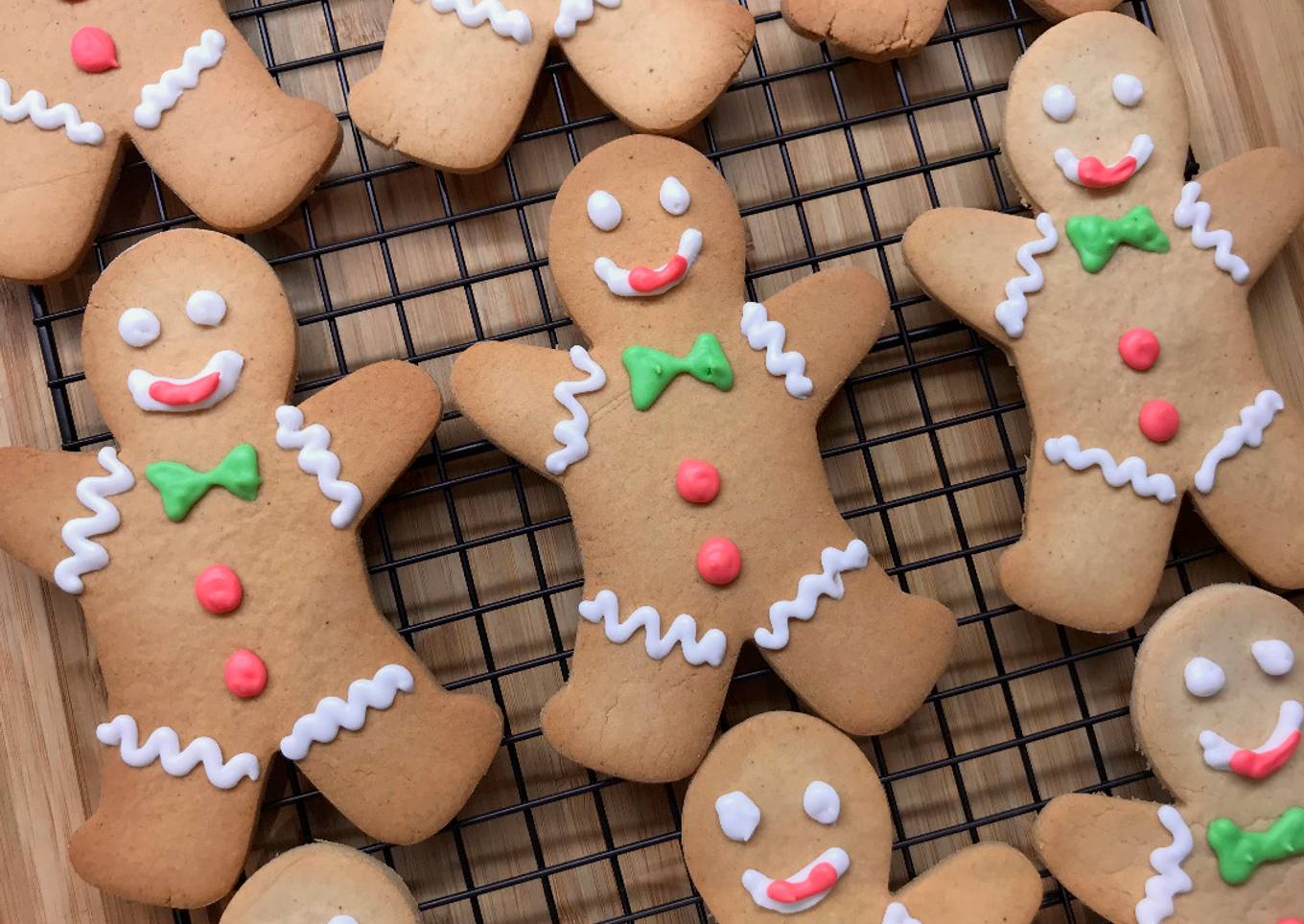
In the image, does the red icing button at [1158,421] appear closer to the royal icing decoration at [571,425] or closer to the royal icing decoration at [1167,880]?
the royal icing decoration at [1167,880]

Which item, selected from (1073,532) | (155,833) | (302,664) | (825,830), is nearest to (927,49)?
(1073,532)

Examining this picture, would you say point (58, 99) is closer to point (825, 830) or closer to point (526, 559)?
point (526, 559)

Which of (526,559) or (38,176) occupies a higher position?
(38,176)

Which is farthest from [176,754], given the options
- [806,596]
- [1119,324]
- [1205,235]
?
[1205,235]

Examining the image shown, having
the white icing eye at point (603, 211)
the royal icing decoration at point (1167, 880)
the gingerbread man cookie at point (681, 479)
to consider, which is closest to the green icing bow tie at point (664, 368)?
the gingerbread man cookie at point (681, 479)

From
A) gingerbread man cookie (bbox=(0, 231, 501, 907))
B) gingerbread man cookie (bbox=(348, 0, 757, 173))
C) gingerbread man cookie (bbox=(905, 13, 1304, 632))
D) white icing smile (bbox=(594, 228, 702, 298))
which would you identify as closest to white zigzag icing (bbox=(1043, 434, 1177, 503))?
gingerbread man cookie (bbox=(905, 13, 1304, 632))
